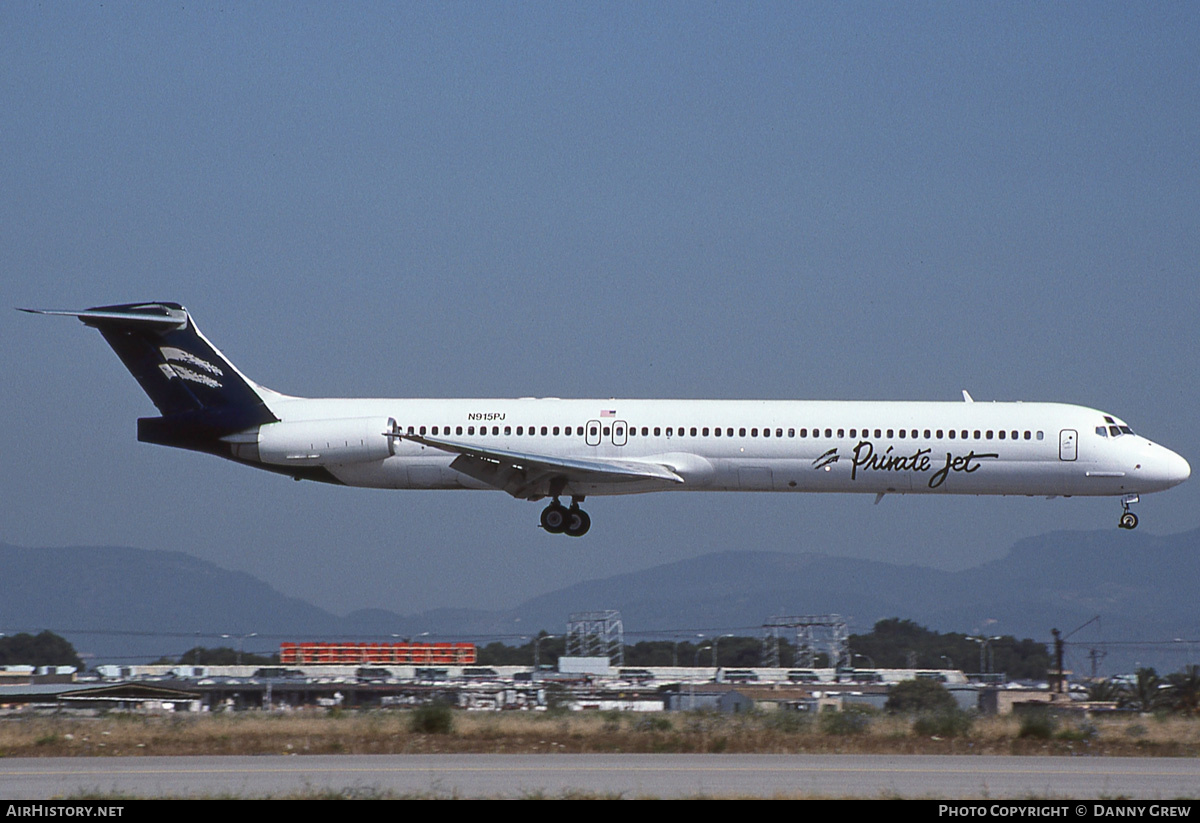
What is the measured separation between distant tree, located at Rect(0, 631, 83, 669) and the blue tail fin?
65.7ft

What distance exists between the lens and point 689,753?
24.2 meters

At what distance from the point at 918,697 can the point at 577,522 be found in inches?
366

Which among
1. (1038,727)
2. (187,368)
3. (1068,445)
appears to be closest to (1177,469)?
(1068,445)

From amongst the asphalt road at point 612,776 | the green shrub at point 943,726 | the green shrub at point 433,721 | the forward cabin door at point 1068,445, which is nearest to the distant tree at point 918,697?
the green shrub at point 943,726

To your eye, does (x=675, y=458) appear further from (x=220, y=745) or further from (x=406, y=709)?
(x=220, y=745)

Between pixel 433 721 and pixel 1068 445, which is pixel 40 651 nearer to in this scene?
pixel 433 721

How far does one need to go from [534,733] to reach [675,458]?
28.6 feet

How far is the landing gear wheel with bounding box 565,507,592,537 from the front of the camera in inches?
1398

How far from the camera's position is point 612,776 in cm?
1992

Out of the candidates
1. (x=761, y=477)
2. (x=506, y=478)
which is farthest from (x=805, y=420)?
(x=506, y=478)

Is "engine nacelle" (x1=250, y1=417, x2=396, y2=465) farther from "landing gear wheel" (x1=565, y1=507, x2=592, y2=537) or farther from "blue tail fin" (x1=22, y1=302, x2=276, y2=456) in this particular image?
"landing gear wheel" (x1=565, y1=507, x2=592, y2=537)

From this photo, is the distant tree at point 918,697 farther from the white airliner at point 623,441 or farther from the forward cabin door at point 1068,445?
the forward cabin door at point 1068,445

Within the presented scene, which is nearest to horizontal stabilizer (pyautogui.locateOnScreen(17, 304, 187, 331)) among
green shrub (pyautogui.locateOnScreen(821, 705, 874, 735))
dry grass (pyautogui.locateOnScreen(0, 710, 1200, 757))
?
dry grass (pyautogui.locateOnScreen(0, 710, 1200, 757))

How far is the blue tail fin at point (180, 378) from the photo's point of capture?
3538 centimetres
